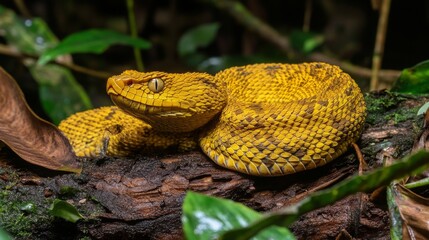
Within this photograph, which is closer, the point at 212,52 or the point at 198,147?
the point at 198,147

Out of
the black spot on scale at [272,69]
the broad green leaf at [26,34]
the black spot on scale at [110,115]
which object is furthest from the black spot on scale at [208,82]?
the broad green leaf at [26,34]

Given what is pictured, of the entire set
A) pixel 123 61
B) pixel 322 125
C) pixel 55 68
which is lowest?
pixel 123 61

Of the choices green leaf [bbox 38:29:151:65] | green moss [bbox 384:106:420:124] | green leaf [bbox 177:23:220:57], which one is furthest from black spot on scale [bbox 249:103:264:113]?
green leaf [bbox 177:23:220:57]

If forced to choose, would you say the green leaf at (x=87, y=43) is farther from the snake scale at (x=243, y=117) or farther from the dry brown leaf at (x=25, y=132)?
the dry brown leaf at (x=25, y=132)

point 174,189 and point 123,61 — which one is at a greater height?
point 174,189

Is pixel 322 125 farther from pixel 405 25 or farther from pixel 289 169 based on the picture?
pixel 405 25

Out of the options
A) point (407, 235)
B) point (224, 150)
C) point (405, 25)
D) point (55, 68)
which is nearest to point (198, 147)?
point (224, 150)
